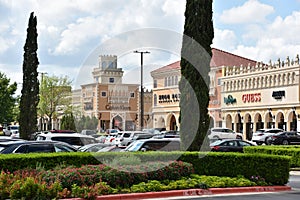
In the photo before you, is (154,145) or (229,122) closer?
(154,145)

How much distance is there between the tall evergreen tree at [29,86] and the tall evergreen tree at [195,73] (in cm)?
2001

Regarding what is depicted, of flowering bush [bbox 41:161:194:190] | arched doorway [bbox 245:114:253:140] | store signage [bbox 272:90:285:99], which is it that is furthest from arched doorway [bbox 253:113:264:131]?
flowering bush [bbox 41:161:194:190]

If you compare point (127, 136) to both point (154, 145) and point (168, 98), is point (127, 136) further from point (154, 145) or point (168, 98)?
point (168, 98)

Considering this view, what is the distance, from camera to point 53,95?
7419 centimetres

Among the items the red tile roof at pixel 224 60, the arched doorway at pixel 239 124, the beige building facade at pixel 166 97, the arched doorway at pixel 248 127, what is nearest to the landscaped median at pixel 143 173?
the arched doorway at pixel 248 127

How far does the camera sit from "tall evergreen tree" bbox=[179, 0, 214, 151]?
67.2ft

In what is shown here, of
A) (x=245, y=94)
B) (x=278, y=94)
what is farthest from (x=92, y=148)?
(x=245, y=94)

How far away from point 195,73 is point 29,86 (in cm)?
2107

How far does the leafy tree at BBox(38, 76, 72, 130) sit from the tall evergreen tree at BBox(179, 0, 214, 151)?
2125 inches

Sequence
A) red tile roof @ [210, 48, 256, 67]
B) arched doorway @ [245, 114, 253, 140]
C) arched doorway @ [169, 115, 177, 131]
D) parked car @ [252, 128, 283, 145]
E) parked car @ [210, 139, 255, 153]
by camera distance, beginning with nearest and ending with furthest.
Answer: parked car @ [210, 139, 255, 153] → parked car @ [252, 128, 283, 145] → arched doorway @ [245, 114, 253, 140] → red tile roof @ [210, 48, 256, 67] → arched doorway @ [169, 115, 177, 131]

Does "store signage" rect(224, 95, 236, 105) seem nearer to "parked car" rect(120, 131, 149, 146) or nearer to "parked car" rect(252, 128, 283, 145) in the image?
"parked car" rect(252, 128, 283, 145)

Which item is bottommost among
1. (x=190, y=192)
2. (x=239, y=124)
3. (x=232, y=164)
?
(x=190, y=192)

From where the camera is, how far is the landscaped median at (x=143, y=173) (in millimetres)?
14844

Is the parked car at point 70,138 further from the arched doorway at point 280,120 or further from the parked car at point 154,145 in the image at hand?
the arched doorway at point 280,120
